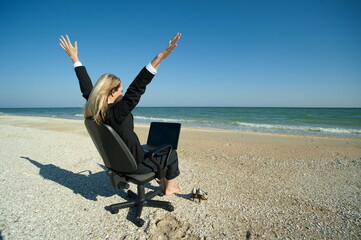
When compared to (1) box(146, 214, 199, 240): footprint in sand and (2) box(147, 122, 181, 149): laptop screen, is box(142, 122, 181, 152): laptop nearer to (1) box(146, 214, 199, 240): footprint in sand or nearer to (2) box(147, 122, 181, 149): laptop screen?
(2) box(147, 122, 181, 149): laptop screen

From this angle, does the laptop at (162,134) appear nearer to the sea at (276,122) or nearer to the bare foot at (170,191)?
the bare foot at (170,191)

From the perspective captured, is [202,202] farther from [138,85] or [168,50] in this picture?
[168,50]

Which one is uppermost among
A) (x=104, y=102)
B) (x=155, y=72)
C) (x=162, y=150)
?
(x=155, y=72)

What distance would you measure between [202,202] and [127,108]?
2168 mm

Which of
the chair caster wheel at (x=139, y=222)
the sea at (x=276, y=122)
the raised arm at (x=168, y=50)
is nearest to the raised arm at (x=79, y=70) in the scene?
the raised arm at (x=168, y=50)

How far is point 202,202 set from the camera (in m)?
3.43

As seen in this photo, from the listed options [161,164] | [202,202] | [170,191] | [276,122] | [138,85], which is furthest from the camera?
[276,122]

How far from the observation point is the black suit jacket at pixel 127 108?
2.09 meters

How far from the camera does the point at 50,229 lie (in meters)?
2.66

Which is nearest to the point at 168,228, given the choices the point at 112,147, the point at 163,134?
the point at 112,147

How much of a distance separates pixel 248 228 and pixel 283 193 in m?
1.52

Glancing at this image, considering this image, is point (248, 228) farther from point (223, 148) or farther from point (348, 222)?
point (223, 148)

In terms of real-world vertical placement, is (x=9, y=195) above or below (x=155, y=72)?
below

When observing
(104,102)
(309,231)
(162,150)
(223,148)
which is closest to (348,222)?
(309,231)
